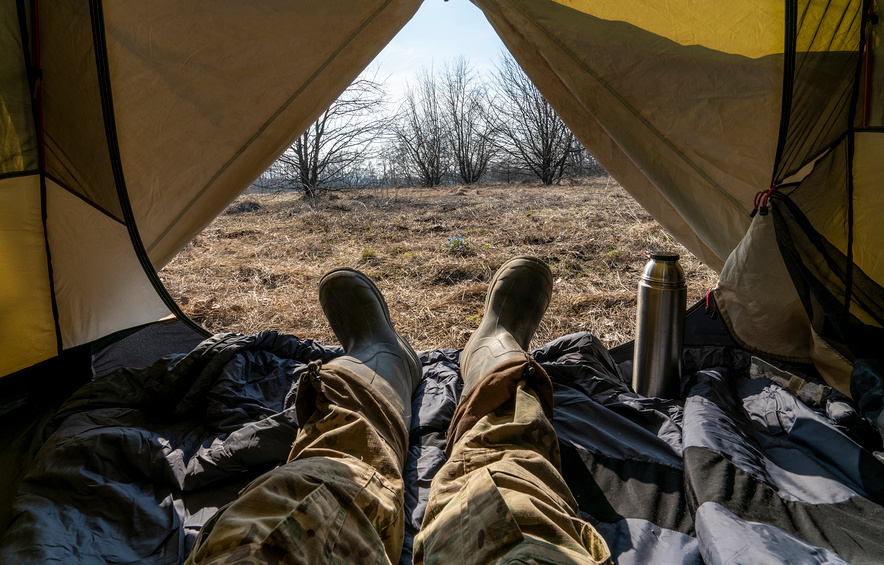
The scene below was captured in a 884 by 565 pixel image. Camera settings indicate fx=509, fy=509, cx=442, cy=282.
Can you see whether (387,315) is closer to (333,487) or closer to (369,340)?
(369,340)

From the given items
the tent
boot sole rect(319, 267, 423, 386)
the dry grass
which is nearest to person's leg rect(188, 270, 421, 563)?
boot sole rect(319, 267, 423, 386)

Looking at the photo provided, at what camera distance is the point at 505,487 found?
0.90 m

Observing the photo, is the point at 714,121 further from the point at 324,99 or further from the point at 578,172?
the point at 578,172

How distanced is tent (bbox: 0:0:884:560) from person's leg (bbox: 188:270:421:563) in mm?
917

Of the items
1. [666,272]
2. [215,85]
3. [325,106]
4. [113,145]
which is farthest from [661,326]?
[113,145]

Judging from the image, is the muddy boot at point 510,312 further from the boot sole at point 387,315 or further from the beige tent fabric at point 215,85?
the beige tent fabric at point 215,85

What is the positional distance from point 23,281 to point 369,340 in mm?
1079

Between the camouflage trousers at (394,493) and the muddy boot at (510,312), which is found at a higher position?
the muddy boot at (510,312)

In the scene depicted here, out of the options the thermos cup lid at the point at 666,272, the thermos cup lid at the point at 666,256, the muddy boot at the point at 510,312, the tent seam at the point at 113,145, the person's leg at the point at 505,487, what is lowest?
the person's leg at the point at 505,487

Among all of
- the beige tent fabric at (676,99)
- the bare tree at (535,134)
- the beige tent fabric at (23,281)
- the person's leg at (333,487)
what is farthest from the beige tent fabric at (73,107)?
the bare tree at (535,134)

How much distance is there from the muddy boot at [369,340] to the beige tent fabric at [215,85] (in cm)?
55

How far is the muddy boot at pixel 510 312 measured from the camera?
1641mm

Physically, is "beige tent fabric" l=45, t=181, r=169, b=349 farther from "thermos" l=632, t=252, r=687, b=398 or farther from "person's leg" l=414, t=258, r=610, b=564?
"thermos" l=632, t=252, r=687, b=398

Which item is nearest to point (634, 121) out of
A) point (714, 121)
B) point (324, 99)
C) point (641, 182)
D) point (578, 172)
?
point (714, 121)
